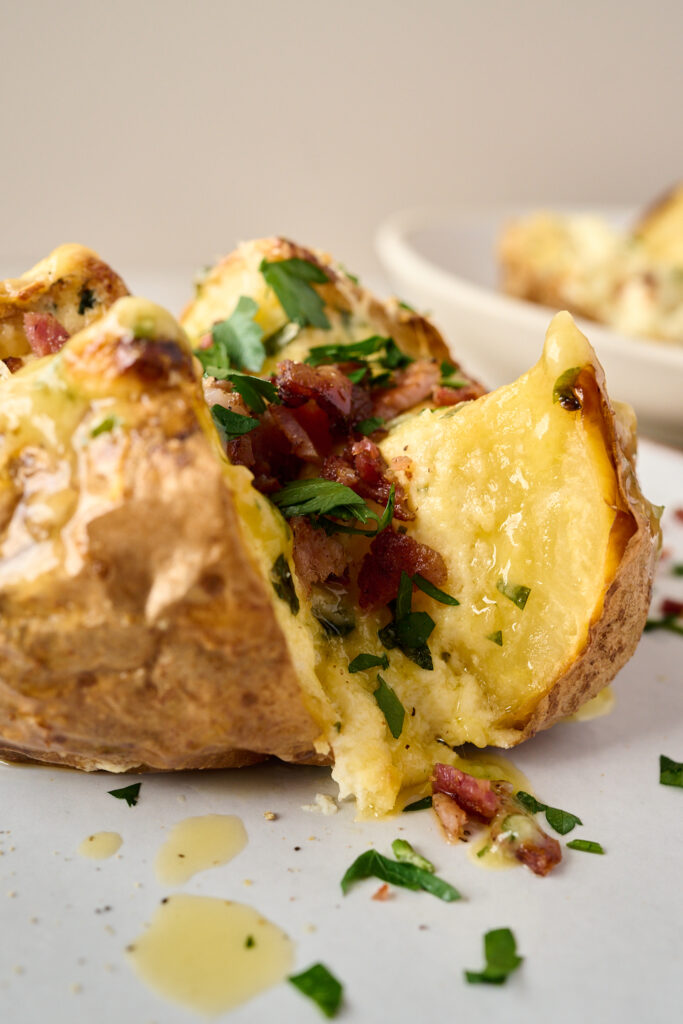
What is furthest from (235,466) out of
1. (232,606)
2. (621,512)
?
(621,512)

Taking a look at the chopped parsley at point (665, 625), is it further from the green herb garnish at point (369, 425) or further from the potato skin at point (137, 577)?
the potato skin at point (137, 577)

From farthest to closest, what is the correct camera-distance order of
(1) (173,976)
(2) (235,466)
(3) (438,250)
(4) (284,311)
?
(3) (438,250)
(4) (284,311)
(2) (235,466)
(1) (173,976)

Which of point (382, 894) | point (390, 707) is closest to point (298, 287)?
point (390, 707)

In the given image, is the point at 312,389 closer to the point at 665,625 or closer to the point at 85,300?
the point at 85,300

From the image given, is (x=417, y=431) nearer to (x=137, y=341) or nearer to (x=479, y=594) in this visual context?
(x=479, y=594)

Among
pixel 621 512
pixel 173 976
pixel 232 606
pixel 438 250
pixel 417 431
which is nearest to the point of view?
pixel 173 976

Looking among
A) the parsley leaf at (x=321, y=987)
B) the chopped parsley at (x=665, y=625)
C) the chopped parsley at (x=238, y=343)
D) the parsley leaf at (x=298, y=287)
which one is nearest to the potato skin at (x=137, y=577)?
the parsley leaf at (x=321, y=987)
